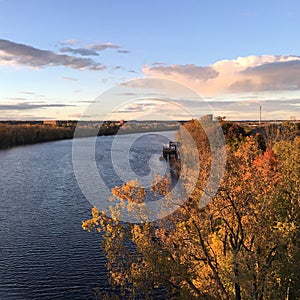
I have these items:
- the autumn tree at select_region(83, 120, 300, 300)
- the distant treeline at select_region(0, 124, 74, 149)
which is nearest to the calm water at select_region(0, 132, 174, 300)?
the autumn tree at select_region(83, 120, 300, 300)

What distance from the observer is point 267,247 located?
14.5 m

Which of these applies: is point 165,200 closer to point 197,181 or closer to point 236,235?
point 197,181

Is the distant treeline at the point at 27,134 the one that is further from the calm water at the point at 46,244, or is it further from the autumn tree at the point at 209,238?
the autumn tree at the point at 209,238

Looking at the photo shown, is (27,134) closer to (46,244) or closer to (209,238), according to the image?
(46,244)

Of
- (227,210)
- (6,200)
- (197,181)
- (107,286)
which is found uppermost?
(197,181)

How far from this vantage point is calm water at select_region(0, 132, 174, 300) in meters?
21.4

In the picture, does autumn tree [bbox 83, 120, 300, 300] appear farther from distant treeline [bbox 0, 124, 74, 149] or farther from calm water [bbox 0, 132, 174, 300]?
distant treeline [bbox 0, 124, 74, 149]

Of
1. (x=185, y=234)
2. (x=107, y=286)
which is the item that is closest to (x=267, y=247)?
(x=185, y=234)

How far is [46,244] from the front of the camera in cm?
2655

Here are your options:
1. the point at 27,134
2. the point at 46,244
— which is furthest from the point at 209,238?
the point at 27,134

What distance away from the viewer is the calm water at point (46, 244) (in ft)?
70.1

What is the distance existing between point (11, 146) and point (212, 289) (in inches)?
3439

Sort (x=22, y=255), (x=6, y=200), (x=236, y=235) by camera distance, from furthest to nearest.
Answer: (x=6, y=200)
(x=22, y=255)
(x=236, y=235)

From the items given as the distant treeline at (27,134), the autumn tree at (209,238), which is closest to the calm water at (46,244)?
the autumn tree at (209,238)
